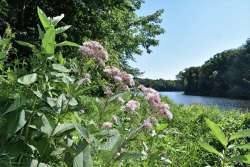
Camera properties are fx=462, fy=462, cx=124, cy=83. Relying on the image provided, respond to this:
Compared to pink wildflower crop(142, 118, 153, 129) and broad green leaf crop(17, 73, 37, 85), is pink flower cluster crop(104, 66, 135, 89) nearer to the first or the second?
pink wildflower crop(142, 118, 153, 129)

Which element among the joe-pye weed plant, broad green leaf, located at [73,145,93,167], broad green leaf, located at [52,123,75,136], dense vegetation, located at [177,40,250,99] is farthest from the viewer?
dense vegetation, located at [177,40,250,99]

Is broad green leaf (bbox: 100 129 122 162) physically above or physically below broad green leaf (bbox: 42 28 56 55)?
below

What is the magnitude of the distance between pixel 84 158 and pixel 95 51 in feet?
2.97

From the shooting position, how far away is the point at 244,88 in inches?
3772

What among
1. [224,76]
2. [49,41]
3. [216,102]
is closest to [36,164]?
[49,41]

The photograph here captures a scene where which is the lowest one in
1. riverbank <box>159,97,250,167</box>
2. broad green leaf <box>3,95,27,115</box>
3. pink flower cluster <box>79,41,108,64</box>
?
riverbank <box>159,97,250,167</box>

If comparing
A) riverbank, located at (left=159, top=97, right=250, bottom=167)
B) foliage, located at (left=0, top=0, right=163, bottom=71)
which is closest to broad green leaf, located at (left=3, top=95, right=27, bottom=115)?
riverbank, located at (left=159, top=97, right=250, bottom=167)

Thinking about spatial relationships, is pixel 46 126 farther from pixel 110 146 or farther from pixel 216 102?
pixel 216 102

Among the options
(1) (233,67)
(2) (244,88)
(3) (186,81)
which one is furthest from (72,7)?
(3) (186,81)

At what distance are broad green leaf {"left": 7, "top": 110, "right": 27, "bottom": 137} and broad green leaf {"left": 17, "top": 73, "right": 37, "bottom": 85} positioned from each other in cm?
15

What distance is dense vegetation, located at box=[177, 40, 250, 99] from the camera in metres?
97.8

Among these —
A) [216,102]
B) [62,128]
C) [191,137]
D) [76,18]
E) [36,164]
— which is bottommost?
[216,102]

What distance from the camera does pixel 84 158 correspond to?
2201 millimetres

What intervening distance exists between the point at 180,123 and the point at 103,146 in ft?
23.8
